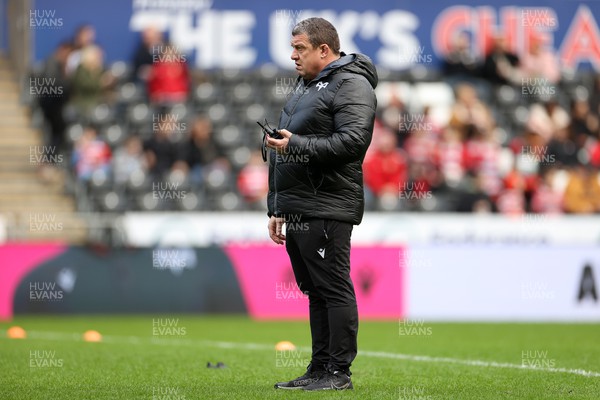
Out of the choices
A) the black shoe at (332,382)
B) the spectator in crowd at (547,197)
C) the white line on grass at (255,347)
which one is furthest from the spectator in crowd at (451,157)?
the black shoe at (332,382)

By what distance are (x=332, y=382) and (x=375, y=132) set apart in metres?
13.5

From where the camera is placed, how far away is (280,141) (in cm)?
659

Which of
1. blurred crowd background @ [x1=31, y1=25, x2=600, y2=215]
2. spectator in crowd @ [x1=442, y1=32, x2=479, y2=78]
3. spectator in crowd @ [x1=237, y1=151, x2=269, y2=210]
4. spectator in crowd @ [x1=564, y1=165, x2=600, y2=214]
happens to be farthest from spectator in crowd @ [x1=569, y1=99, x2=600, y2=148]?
spectator in crowd @ [x1=237, y1=151, x2=269, y2=210]

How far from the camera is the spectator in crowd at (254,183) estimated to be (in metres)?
18.6

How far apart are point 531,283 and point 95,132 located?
8.17 metres

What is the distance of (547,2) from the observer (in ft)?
76.1

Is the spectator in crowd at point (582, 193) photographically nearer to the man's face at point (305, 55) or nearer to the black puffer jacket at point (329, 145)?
the black puffer jacket at point (329, 145)

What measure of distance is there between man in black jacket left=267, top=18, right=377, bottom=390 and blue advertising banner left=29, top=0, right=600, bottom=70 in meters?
15.2

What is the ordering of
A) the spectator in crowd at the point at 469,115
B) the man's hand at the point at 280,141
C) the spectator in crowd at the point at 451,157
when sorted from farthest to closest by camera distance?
the spectator in crowd at the point at 469,115 < the spectator in crowd at the point at 451,157 < the man's hand at the point at 280,141

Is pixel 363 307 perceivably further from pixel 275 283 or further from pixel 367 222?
pixel 367 222

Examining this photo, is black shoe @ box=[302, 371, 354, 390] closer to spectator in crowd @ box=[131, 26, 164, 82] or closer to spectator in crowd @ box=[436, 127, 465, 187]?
spectator in crowd @ box=[436, 127, 465, 187]

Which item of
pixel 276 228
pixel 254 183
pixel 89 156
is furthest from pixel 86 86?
pixel 276 228

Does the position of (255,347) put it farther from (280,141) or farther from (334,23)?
(334,23)

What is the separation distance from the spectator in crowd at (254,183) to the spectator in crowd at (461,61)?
17.5 feet
